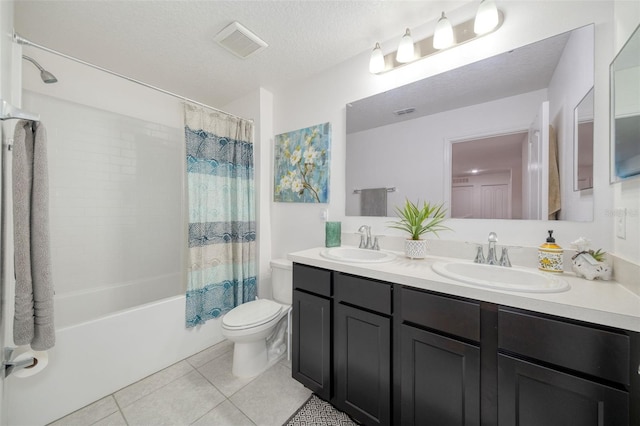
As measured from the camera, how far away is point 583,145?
106 centimetres

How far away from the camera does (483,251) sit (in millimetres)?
1264

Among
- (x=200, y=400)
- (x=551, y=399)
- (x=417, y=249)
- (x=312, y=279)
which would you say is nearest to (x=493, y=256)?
(x=417, y=249)

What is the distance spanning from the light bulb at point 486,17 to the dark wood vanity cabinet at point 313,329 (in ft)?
5.12

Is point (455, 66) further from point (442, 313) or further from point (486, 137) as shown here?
point (442, 313)

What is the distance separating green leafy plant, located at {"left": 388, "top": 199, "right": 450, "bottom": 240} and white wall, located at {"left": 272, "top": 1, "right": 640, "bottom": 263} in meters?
0.07

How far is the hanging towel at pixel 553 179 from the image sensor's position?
3.70 feet

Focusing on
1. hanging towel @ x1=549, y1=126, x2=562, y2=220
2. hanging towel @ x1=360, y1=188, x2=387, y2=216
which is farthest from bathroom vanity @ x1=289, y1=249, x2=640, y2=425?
hanging towel @ x1=360, y1=188, x2=387, y2=216

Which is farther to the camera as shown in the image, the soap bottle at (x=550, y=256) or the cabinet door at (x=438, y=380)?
the soap bottle at (x=550, y=256)

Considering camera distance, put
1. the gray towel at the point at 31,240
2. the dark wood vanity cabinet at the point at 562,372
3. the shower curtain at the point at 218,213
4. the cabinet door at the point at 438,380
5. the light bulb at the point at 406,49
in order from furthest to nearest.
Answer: the shower curtain at the point at 218,213, the light bulb at the point at 406,49, the cabinet door at the point at 438,380, the gray towel at the point at 31,240, the dark wood vanity cabinet at the point at 562,372

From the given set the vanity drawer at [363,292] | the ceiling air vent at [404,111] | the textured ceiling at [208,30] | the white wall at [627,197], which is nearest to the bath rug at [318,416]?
the vanity drawer at [363,292]

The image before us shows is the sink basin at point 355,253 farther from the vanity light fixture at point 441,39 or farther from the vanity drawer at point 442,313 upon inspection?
the vanity light fixture at point 441,39

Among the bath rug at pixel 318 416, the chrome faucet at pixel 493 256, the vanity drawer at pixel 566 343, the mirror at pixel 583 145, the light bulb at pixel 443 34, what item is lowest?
the bath rug at pixel 318 416

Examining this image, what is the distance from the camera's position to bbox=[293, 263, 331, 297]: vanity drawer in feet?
4.32

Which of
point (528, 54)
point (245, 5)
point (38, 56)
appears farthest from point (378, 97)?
point (38, 56)
